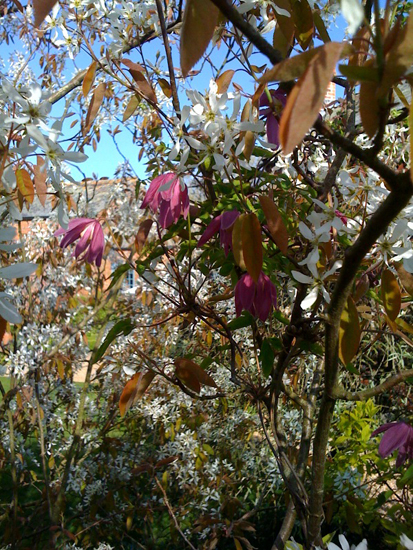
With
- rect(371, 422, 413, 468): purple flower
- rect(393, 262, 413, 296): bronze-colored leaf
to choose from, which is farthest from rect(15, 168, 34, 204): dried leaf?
rect(371, 422, 413, 468): purple flower

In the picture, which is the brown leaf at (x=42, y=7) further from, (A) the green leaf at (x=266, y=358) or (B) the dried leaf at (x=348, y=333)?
(A) the green leaf at (x=266, y=358)

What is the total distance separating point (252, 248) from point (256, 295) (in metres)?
0.17

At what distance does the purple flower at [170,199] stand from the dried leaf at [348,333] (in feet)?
1.06

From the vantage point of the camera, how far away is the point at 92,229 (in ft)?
3.05

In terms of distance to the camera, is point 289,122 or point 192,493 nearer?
point 289,122

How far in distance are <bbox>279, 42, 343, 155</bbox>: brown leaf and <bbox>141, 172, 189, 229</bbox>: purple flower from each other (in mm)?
474

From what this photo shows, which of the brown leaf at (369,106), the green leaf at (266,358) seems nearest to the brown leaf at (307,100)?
the brown leaf at (369,106)

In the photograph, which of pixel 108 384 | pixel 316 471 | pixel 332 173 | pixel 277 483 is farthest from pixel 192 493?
pixel 332 173

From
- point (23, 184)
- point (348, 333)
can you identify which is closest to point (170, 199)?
point (23, 184)

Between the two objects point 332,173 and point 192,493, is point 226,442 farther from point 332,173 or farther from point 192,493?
point 332,173

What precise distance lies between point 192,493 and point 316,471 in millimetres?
1568

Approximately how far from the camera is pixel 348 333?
63 centimetres

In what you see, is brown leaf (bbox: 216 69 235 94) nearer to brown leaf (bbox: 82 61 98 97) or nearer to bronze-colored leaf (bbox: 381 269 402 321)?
brown leaf (bbox: 82 61 98 97)

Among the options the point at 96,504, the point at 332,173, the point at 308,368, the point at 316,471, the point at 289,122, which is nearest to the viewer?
the point at 289,122
